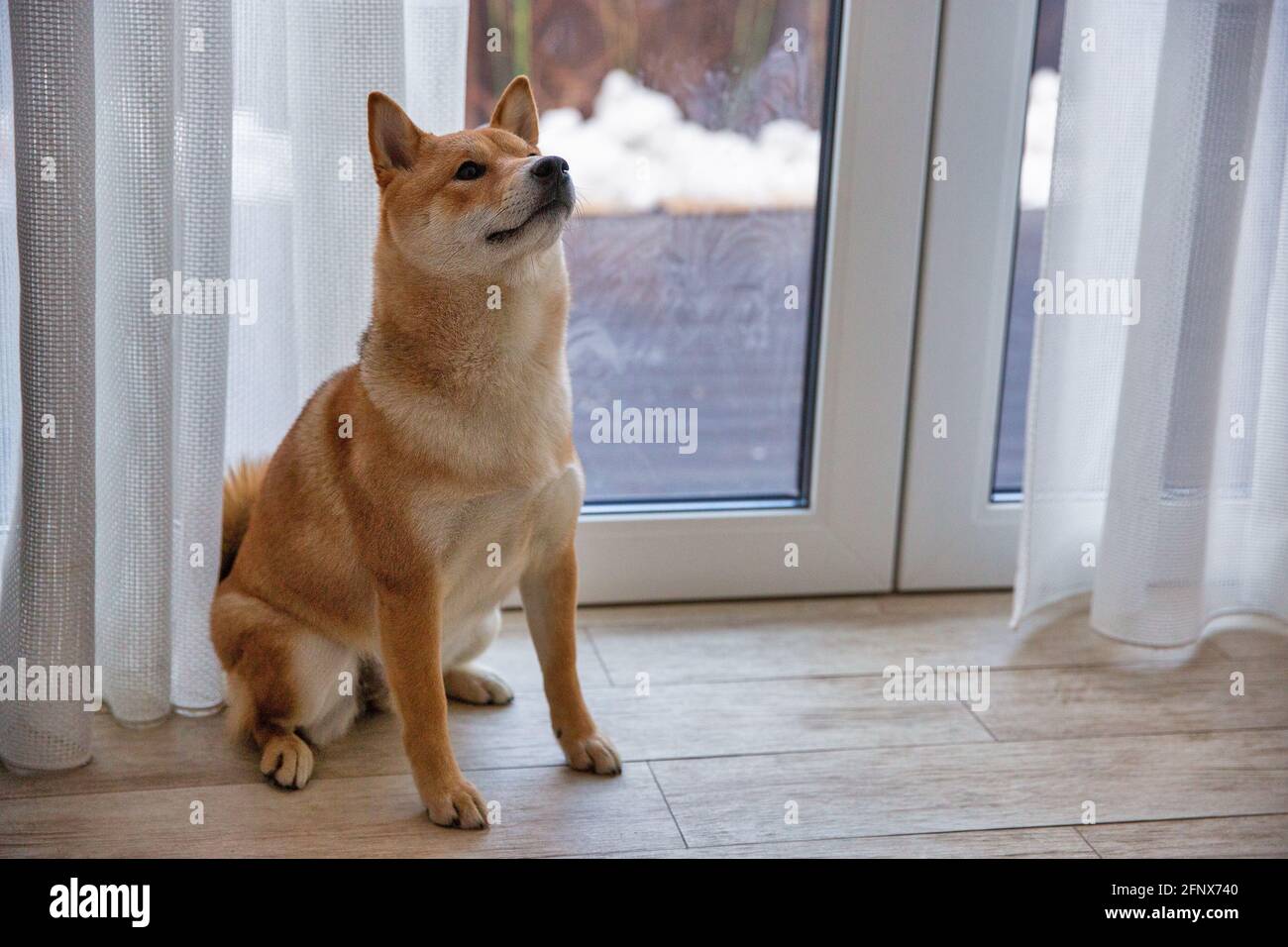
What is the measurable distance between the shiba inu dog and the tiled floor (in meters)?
0.07

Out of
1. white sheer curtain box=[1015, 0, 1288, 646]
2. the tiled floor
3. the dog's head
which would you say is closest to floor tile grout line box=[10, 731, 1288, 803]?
the tiled floor

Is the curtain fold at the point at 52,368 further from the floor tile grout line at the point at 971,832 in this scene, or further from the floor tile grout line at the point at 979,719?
the floor tile grout line at the point at 979,719

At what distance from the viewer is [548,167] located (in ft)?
4.43

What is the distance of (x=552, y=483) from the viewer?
4.99 ft

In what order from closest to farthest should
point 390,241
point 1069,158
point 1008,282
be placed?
point 390,241 → point 1069,158 → point 1008,282

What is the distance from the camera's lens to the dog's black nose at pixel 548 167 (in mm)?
1350

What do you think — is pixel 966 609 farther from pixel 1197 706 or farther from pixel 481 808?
pixel 481 808

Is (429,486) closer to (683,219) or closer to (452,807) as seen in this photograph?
(452,807)

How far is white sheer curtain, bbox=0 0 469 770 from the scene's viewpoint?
1.48m

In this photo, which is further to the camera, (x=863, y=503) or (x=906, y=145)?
(x=863, y=503)

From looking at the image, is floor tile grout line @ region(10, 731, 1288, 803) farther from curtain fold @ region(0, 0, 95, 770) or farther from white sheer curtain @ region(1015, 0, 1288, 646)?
white sheer curtain @ region(1015, 0, 1288, 646)

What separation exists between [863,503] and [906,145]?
0.58 metres
